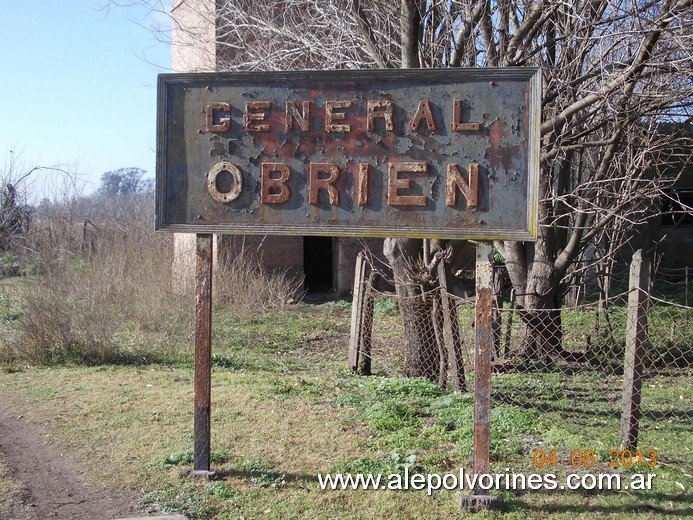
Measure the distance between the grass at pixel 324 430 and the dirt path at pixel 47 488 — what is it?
0.16 m

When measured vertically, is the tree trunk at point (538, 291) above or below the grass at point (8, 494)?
above

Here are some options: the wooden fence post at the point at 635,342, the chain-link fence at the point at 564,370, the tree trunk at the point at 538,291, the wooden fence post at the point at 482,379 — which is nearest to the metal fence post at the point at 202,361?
the wooden fence post at the point at 482,379

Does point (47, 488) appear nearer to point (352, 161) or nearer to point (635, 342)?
point (352, 161)

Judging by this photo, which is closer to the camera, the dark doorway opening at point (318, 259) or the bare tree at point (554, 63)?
the bare tree at point (554, 63)

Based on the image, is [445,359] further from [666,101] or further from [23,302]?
[23,302]

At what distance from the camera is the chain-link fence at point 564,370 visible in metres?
5.73

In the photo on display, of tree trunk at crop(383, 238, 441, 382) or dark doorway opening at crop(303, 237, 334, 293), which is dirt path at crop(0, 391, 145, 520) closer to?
tree trunk at crop(383, 238, 441, 382)

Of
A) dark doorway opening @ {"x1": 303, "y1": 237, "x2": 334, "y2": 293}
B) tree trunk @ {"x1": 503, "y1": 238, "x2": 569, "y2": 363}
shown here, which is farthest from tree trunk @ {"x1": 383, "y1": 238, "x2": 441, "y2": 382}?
dark doorway opening @ {"x1": 303, "y1": 237, "x2": 334, "y2": 293}

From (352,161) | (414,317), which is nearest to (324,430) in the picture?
(352,161)

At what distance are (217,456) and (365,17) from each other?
18.5 ft

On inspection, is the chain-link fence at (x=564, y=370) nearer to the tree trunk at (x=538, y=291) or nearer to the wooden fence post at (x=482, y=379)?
the tree trunk at (x=538, y=291)

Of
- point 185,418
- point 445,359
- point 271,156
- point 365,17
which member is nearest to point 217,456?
point 185,418

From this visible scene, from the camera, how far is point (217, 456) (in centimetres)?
540

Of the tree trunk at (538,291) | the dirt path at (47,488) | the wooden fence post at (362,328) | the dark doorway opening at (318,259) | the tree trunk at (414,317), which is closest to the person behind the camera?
the dirt path at (47,488)
